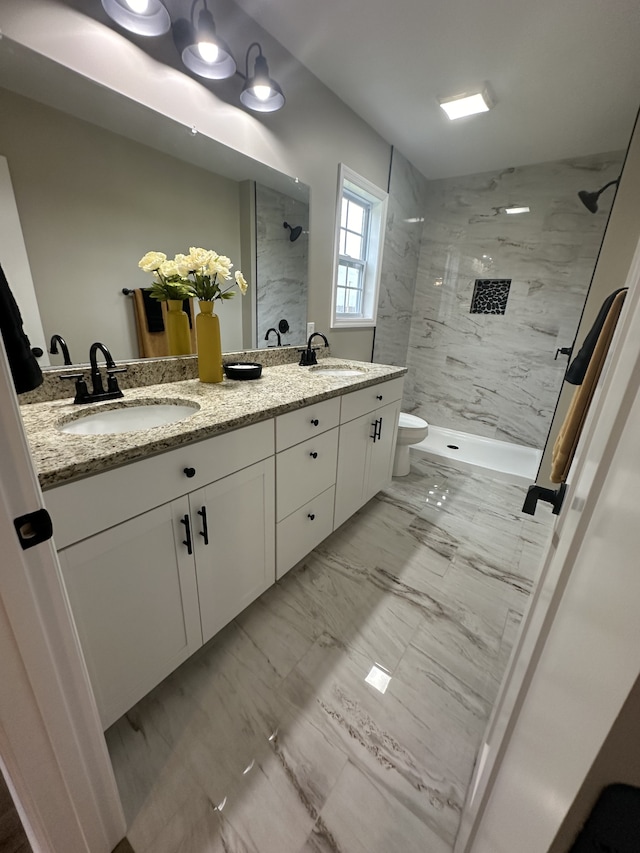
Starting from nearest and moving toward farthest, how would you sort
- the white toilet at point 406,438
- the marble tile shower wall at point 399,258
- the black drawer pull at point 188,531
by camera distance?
1. the black drawer pull at point 188,531
2. the white toilet at point 406,438
3. the marble tile shower wall at point 399,258

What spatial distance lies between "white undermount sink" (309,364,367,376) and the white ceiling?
1452mm

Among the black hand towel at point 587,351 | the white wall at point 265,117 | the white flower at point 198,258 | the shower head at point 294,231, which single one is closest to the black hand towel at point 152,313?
the white flower at point 198,258

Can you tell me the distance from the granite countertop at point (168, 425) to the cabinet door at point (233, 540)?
207mm

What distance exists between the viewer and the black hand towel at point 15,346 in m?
0.60

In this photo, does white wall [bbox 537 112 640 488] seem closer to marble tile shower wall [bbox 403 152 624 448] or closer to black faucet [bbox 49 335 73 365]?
marble tile shower wall [bbox 403 152 624 448]

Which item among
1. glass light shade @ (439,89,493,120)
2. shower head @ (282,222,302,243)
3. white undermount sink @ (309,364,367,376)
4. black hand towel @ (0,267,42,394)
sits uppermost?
glass light shade @ (439,89,493,120)

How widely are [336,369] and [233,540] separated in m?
1.28

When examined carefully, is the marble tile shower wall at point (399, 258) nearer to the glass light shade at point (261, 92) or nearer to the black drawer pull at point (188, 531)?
the glass light shade at point (261, 92)

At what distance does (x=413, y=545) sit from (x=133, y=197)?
2.10 meters

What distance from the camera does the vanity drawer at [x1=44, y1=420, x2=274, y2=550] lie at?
0.76 meters

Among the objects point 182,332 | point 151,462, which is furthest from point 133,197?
point 151,462

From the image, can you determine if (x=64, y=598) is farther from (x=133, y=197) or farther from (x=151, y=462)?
(x=133, y=197)

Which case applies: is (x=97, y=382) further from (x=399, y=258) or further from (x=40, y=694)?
(x=399, y=258)

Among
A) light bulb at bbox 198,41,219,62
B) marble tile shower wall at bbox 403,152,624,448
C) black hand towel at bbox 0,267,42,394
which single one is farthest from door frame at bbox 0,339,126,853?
marble tile shower wall at bbox 403,152,624,448
